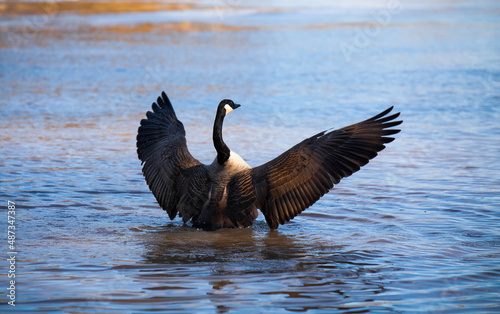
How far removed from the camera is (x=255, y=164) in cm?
884

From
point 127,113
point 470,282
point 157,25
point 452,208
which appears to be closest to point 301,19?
point 157,25

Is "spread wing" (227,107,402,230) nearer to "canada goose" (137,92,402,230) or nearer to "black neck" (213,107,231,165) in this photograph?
"canada goose" (137,92,402,230)

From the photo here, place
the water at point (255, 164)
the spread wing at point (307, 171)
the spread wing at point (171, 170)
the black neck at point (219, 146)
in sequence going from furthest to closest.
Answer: the spread wing at point (171, 170)
the black neck at point (219, 146)
the spread wing at point (307, 171)
the water at point (255, 164)

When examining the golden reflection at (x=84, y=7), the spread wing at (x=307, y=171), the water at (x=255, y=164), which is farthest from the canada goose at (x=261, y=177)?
the golden reflection at (x=84, y=7)

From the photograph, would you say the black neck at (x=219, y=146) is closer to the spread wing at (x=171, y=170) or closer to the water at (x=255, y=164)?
the spread wing at (x=171, y=170)

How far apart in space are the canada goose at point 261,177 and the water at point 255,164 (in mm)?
220

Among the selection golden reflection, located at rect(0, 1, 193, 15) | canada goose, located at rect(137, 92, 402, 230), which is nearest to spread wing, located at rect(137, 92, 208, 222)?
canada goose, located at rect(137, 92, 402, 230)

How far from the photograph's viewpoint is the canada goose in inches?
244

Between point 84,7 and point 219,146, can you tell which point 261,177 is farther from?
point 84,7

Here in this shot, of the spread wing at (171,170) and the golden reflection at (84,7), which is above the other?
the golden reflection at (84,7)

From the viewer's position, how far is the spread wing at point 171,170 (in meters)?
6.64

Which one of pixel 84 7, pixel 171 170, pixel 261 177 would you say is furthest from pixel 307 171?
pixel 84 7

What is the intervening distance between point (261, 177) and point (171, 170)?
1012 mm

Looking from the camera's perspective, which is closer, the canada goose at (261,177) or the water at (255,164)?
the water at (255,164)
